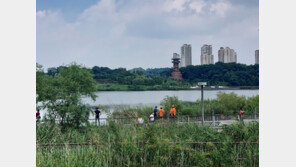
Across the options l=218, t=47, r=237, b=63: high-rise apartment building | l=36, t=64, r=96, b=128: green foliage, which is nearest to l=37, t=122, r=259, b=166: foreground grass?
l=36, t=64, r=96, b=128: green foliage

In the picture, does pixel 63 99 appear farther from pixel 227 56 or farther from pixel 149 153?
pixel 227 56

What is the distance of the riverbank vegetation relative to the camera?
146 feet

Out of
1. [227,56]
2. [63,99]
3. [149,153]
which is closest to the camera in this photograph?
[149,153]

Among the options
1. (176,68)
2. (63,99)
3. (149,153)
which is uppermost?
(176,68)

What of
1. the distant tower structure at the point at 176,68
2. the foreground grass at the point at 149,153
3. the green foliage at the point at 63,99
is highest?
the distant tower structure at the point at 176,68

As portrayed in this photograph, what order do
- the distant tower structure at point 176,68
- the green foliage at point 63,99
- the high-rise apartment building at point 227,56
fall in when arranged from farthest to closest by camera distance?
the distant tower structure at point 176,68, the high-rise apartment building at point 227,56, the green foliage at point 63,99

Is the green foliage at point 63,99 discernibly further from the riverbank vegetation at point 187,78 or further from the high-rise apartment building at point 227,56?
the high-rise apartment building at point 227,56

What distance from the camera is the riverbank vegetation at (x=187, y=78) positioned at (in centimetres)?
4456

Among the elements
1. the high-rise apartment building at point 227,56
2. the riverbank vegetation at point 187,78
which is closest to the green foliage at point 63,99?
the riverbank vegetation at point 187,78

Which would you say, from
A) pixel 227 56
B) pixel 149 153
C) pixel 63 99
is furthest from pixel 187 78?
pixel 149 153

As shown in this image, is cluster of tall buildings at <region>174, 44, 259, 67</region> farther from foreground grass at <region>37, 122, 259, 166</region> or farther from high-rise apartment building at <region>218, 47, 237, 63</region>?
foreground grass at <region>37, 122, 259, 166</region>

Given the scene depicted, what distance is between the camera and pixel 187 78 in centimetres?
5816
